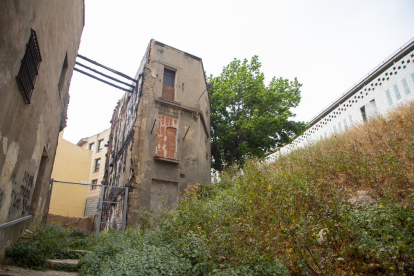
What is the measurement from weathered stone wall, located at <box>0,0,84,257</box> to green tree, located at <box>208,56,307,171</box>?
11.4m

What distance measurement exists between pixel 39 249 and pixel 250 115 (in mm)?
15006

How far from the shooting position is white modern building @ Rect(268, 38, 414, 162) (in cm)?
1403

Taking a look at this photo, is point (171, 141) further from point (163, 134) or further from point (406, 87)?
point (406, 87)

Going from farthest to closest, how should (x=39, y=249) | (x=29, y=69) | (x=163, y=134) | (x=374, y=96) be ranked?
(x=374, y=96), (x=163, y=134), (x=39, y=249), (x=29, y=69)

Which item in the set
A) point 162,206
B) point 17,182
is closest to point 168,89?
point 162,206

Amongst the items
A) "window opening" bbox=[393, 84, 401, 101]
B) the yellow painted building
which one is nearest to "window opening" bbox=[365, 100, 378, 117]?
Answer: "window opening" bbox=[393, 84, 401, 101]

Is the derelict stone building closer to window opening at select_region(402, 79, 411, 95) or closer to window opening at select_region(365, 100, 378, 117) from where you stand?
window opening at select_region(365, 100, 378, 117)

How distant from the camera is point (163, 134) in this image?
40.3ft

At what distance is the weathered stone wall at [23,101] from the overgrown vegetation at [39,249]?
0.91ft

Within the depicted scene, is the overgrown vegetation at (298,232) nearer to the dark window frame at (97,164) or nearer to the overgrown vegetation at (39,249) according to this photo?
the overgrown vegetation at (39,249)

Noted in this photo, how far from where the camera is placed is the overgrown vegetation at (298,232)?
4.14 m

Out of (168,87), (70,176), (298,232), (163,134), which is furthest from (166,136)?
(70,176)

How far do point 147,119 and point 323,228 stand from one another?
924 cm

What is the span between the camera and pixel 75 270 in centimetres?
508
